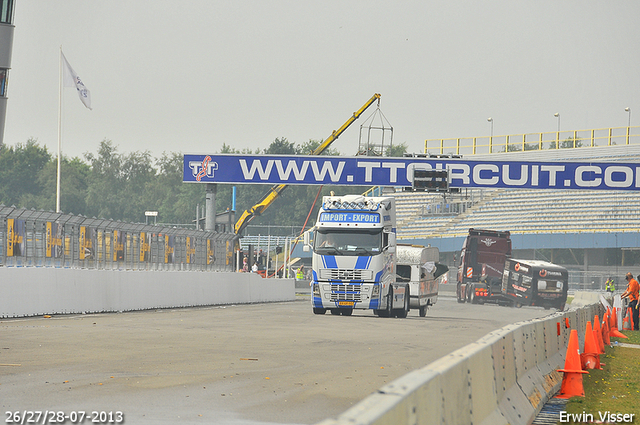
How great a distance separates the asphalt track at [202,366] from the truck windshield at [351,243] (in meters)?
5.43

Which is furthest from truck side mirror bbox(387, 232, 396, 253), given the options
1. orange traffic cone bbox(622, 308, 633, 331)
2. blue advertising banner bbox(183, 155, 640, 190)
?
blue advertising banner bbox(183, 155, 640, 190)

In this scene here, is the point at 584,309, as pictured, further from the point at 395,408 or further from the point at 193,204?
the point at 193,204

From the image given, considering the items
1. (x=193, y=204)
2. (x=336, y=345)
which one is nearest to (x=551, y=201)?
(x=336, y=345)

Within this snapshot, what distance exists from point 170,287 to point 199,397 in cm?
2016

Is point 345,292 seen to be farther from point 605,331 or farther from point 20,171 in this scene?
point 20,171

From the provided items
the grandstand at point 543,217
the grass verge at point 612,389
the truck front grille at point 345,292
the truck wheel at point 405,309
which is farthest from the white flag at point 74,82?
the grass verge at point 612,389

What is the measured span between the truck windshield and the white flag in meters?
27.9

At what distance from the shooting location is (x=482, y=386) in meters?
6.40

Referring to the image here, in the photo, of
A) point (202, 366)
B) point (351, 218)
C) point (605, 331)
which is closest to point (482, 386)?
point (202, 366)

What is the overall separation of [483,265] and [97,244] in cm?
2607

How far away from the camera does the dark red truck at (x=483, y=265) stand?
45.5 metres

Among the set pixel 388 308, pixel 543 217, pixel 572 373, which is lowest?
pixel 388 308

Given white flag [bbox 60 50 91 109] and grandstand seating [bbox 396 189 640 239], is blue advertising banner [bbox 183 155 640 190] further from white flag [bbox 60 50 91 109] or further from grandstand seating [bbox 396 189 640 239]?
grandstand seating [bbox 396 189 640 239]

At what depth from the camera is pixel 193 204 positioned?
13525 cm
